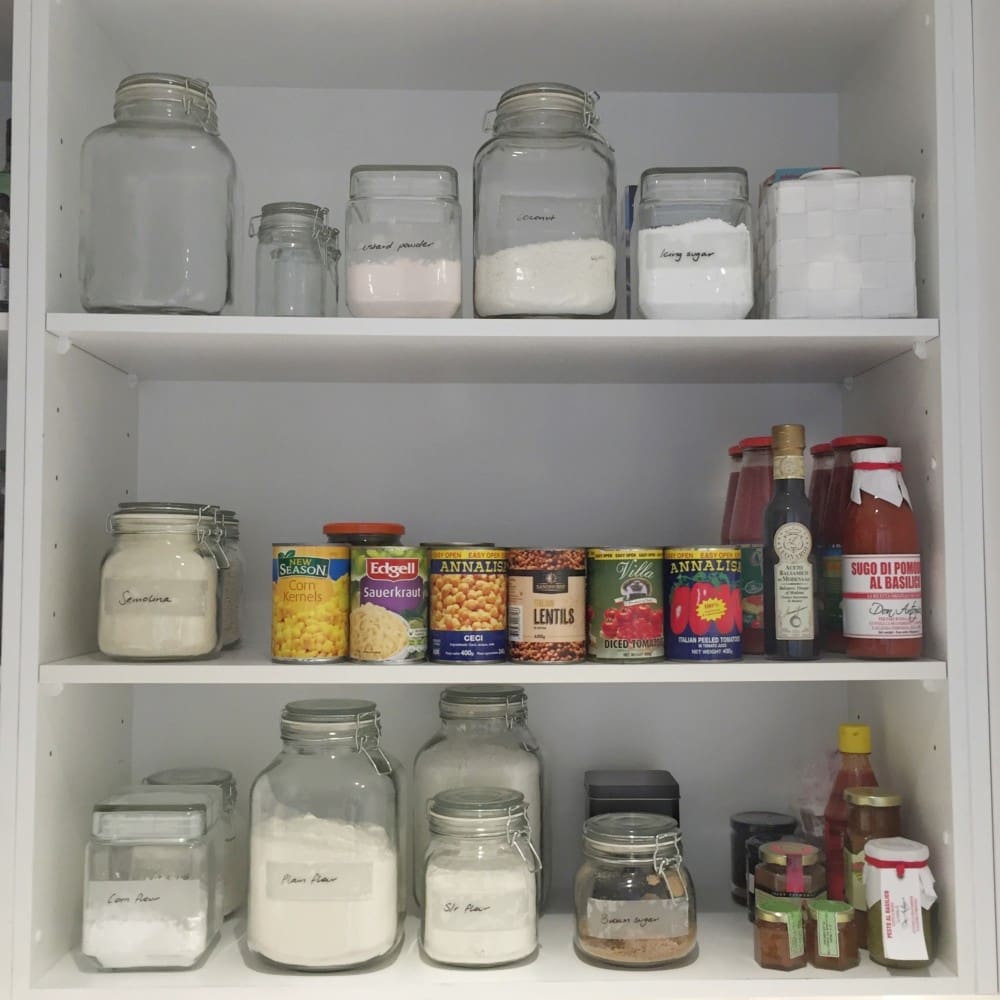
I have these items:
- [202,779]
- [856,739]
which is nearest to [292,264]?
[202,779]

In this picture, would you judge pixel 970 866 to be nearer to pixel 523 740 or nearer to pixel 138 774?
pixel 523 740

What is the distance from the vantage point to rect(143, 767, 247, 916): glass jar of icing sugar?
125 cm

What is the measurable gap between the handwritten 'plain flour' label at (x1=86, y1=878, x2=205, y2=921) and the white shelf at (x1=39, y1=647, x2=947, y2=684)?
0.22 meters

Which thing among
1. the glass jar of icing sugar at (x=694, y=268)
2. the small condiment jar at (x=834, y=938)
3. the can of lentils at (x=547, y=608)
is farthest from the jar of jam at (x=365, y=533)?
the small condiment jar at (x=834, y=938)

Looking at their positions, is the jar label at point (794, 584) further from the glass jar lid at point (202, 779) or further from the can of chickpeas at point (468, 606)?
the glass jar lid at point (202, 779)

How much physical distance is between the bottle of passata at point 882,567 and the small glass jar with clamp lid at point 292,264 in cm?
63

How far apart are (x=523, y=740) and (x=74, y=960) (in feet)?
1.79

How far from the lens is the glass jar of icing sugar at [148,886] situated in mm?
1105

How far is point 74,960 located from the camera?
1140 mm

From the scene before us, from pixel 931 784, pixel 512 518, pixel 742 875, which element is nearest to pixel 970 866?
pixel 931 784

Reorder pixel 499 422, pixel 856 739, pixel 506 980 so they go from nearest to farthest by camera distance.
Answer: pixel 506 980, pixel 856 739, pixel 499 422

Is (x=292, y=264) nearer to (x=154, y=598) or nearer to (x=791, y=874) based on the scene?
(x=154, y=598)

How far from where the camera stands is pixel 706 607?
44.8 inches

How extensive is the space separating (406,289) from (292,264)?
179 mm
